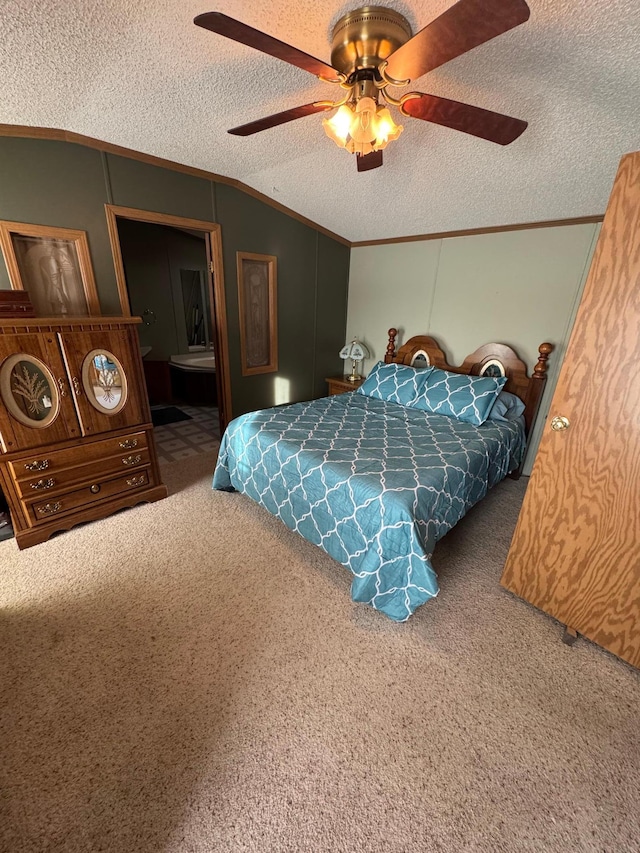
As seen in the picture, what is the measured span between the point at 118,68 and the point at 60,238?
3.81 ft

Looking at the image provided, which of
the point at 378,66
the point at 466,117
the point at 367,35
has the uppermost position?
the point at 367,35

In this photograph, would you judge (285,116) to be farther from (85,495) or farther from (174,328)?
(174,328)

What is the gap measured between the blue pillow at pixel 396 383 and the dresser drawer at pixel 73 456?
6.68 ft

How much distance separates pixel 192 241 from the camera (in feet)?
15.6

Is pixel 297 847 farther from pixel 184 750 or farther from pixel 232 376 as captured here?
pixel 232 376

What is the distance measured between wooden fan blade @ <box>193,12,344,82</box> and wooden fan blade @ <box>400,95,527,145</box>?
34 centimetres

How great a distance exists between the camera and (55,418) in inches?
82.5

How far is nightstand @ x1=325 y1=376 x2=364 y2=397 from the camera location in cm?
390

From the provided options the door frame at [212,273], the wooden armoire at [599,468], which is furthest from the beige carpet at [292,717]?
the door frame at [212,273]

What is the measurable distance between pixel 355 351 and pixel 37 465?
305cm

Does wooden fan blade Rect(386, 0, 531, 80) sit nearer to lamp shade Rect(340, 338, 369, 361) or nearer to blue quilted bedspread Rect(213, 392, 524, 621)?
blue quilted bedspread Rect(213, 392, 524, 621)

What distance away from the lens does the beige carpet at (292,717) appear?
1055 mm

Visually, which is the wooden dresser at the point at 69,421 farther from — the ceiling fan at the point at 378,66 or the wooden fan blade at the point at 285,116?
the ceiling fan at the point at 378,66

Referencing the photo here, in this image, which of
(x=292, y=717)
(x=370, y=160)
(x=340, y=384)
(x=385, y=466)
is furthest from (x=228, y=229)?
(x=292, y=717)
